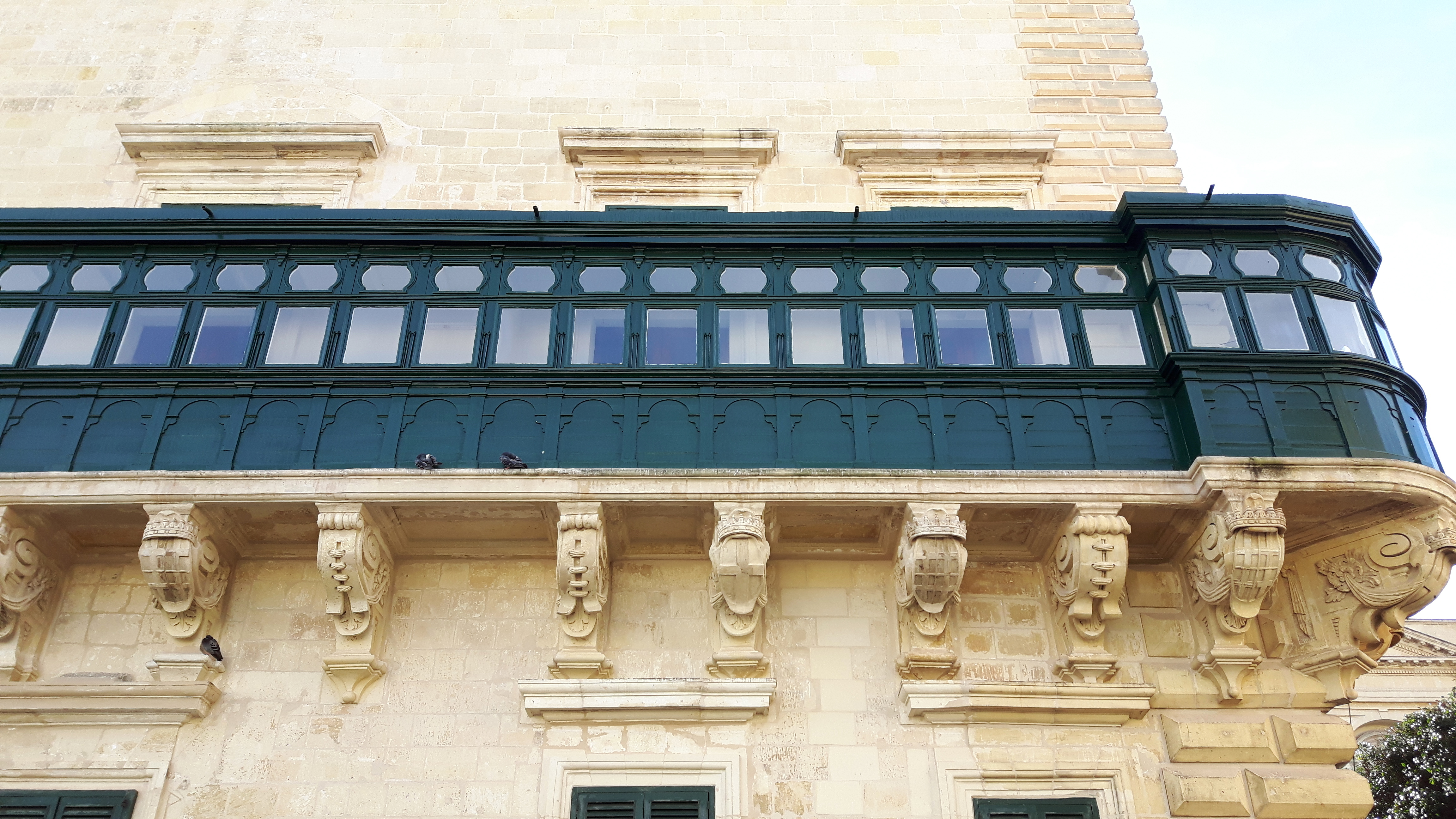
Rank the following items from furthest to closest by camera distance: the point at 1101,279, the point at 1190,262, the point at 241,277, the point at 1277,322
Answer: the point at 1101,279
the point at 241,277
the point at 1190,262
the point at 1277,322

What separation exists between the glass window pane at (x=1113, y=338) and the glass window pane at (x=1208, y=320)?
422 mm

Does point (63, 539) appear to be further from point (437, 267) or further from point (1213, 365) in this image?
point (1213, 365)

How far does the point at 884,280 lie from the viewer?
1028 cm

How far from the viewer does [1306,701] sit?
30.0 feet

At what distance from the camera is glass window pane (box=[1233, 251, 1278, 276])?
1003 centimetres

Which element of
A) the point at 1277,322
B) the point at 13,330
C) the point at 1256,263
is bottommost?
the point at 1277,322

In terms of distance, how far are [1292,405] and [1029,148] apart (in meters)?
4.70

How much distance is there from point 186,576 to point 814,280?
5.76 m

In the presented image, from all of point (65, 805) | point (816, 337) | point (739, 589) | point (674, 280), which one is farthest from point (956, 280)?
point (65, 805)

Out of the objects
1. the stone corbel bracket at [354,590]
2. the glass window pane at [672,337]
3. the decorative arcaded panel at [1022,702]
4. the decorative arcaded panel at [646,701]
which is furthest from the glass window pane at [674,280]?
the decorative arcaded panel at [1022,702]

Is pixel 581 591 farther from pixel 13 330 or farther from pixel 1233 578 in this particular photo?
pixel 13 330

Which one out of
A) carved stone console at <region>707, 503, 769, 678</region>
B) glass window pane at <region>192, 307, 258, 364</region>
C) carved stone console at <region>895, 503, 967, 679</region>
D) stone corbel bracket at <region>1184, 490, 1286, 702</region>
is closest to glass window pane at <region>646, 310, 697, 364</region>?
carved stone console at <region>707, 503, 769, 678</region>

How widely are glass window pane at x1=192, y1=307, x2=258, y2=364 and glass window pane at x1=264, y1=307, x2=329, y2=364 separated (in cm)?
20

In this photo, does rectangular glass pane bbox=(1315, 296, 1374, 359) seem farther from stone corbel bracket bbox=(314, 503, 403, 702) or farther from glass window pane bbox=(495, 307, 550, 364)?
stone corbel bracket bbox=(314, 503, 403, 702)
